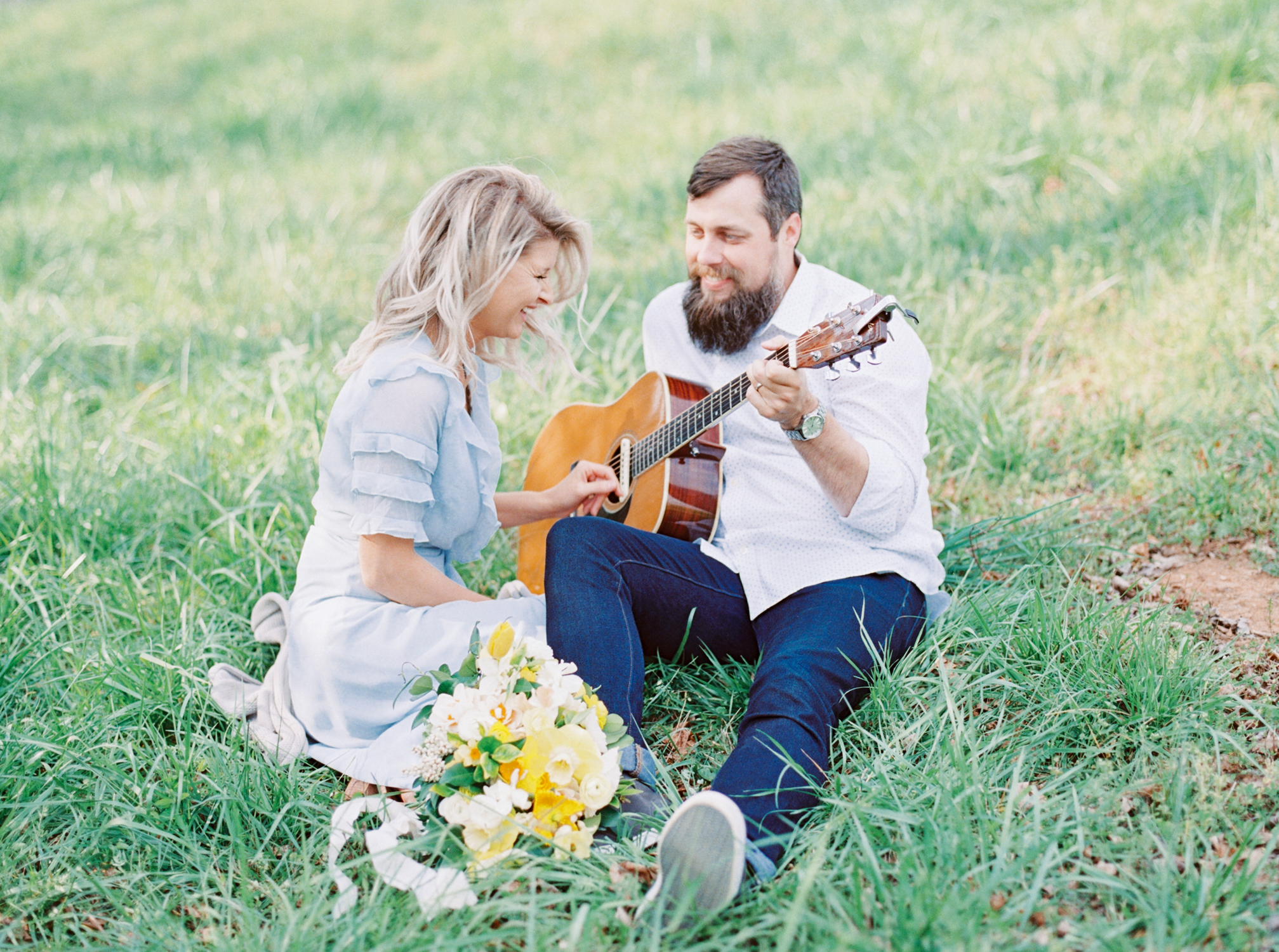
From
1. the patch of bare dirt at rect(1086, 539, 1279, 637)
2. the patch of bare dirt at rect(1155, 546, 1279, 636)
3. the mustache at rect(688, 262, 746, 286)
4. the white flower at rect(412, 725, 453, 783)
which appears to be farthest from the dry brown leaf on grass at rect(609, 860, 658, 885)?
the patch of bare dirt at rect(1155, 546, 1279, 636)

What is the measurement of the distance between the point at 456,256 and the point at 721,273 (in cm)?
82

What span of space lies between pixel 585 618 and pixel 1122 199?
3.61 m

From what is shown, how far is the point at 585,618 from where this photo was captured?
250 centimetres

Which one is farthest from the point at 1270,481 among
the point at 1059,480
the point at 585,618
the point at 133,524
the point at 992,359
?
the point at 133,524

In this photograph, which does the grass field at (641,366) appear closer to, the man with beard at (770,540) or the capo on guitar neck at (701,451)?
the man with beard at (770,540)

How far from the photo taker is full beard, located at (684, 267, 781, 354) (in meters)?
2.94

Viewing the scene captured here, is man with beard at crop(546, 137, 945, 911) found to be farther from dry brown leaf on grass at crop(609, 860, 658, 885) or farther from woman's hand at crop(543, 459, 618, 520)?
woman's hand at crop(543, 459, 618, 520)

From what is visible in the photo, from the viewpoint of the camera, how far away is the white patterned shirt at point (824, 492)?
2654 mm

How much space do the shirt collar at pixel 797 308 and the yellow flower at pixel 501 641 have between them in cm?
130

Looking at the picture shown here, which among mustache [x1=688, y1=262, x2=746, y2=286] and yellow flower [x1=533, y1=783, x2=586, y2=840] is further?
mustache [x1=688, y1=262, x2=746, y2=286]

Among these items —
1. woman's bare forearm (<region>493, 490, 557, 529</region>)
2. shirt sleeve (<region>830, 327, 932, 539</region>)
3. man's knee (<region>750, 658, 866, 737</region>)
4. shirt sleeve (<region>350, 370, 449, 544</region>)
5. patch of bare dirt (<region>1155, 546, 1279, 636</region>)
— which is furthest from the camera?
woman's bare forearm (<region>493, 490, 557, 529</region>)

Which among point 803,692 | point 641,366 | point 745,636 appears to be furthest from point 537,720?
point 641,366

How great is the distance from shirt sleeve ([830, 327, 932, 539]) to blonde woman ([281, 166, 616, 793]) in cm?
83

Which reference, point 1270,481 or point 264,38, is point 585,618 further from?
point 264,38
